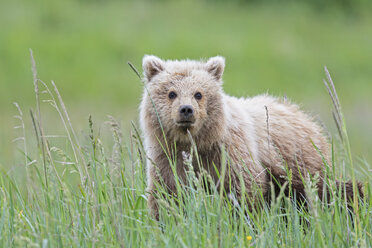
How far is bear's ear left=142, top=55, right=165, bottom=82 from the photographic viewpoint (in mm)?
6020

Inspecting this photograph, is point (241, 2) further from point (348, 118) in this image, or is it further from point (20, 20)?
point (348, 118)

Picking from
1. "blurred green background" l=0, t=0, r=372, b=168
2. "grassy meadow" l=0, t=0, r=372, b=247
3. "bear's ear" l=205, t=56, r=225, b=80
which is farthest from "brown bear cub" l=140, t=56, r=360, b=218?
"blurred green background" l=0, t=0, r=372, b=168

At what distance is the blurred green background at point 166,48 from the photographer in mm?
20016

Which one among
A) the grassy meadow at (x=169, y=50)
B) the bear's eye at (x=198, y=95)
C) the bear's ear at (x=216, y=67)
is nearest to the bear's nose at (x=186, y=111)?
the bear's eye at (x=198, y=95)

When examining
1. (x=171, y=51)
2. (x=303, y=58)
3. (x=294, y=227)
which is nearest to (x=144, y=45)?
(x=171, y=51)

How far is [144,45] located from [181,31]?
2.13 metres

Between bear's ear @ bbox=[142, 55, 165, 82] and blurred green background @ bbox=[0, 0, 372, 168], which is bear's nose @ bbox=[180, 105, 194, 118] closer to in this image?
bear's ear @ bbox=[142, 55, 165, 82]

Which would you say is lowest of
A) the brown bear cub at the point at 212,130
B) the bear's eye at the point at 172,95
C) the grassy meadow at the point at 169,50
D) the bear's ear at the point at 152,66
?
the brown bear cub at the point at 212,130

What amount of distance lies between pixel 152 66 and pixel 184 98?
23.9 inches

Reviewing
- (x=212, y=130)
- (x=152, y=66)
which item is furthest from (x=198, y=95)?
(x=152, y=66)

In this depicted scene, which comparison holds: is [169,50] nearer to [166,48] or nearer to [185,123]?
[166,48]

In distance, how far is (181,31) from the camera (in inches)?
928

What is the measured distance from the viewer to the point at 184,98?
5.59 meters

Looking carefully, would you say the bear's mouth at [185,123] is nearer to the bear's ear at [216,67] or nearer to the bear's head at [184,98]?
the bear's head at [184,98]
